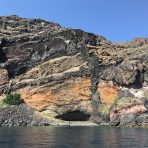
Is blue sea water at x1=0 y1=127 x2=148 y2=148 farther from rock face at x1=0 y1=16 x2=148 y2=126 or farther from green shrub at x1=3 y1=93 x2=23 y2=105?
green shrub at x1=3 y1=93 x2=23 y2=105

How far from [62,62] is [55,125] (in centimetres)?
4060

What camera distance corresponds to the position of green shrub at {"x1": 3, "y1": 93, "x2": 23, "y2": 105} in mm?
177762

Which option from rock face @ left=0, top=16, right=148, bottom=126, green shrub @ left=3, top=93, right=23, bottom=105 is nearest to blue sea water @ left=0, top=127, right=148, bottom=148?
rock face @ left=0, top=16, right=148, bottom=126

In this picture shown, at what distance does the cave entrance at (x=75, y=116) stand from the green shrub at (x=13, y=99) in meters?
19.8

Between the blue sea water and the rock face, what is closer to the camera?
the blue sea water

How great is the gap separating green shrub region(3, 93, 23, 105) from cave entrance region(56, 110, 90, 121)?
778 inches

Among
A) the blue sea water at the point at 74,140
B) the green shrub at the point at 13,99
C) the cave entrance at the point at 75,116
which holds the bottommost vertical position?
the blue sea water at the point at 74,140

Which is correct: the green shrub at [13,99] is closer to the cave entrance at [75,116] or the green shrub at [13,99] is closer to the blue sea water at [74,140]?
the cave entrance at [75,116]

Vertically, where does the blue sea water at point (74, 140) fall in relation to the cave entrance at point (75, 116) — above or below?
below

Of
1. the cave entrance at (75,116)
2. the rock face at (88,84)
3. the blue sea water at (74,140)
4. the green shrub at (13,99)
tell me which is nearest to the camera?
the blue sea water at (74,140)

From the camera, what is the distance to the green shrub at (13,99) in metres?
178

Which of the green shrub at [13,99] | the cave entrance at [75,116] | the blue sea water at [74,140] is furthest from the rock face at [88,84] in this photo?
the blue sea water at [74,140]

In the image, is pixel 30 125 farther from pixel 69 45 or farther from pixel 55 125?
pixel 69 45

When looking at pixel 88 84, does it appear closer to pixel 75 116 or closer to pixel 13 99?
pixel 75 116
